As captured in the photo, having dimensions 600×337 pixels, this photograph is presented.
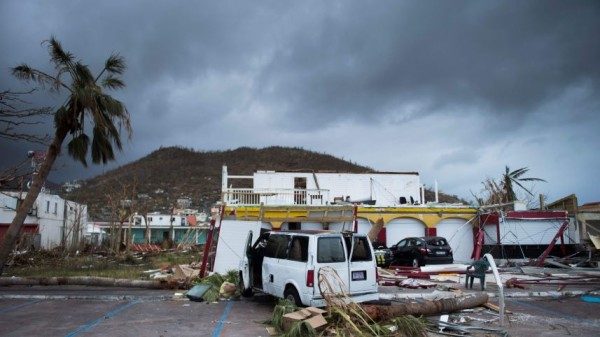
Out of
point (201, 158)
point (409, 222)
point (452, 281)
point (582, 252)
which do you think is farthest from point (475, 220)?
point (201, 158)

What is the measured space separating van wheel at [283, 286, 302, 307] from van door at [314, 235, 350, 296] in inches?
28.1

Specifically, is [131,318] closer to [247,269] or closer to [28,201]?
[247,269]

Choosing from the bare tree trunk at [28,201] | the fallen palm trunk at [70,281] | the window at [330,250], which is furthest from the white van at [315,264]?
the bare tree trunk at [28,201]

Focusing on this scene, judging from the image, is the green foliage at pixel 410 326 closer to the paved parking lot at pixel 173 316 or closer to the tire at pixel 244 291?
the paved parking lot at pixel 173 316

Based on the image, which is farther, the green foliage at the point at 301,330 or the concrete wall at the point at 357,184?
the concrete wall at the point at 357,184

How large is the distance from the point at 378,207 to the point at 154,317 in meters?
20.4

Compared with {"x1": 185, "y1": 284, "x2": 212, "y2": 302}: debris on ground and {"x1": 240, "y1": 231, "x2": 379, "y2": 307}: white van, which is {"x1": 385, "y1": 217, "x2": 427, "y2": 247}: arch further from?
{"x1": 240, "y1": 231, "x2": 379, "y2": 307}: white van

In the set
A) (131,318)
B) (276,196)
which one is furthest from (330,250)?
(276,196)

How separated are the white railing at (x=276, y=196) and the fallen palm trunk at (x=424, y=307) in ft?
54.9

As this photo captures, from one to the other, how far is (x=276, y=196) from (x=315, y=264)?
19.4 metres

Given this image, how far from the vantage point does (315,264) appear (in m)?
10.0

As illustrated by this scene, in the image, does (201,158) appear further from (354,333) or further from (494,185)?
(354,333)

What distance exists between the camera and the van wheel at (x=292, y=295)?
10.3 metres

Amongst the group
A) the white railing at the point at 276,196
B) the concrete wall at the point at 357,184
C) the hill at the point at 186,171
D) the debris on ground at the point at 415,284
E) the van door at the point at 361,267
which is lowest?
the debris on ground at the point at 415,284
